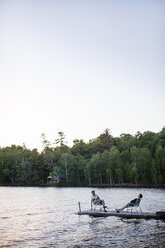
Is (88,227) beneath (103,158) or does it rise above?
beneath

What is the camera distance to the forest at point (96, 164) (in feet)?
235

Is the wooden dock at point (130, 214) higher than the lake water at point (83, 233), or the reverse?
the wooden dock at point (130, 214)

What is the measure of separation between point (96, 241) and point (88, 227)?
3.55 metres

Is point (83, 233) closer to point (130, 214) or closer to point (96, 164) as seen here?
point (130, 214)

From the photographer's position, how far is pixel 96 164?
284 ft

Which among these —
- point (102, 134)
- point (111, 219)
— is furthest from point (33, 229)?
point (102, 134)

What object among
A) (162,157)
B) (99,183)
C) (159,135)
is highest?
(159,135)

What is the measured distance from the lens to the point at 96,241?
14.4 meters

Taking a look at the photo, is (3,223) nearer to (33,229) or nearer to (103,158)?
(33,229)

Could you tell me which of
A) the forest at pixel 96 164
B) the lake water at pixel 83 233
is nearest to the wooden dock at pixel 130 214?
the lake water at pixel 83 233

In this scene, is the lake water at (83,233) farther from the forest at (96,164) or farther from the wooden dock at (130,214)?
the forest at (96,164)

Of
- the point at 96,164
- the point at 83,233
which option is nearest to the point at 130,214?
the point at 83,233

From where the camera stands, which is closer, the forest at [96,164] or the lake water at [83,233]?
the lake water at [83,233]

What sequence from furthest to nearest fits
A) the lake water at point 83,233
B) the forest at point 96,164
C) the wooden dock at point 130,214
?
the forest at point 96,164, the wooden dock at point 130,214, the lake water at point 83,233
